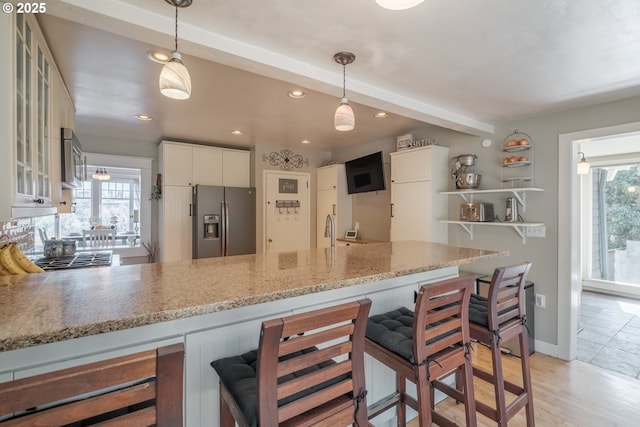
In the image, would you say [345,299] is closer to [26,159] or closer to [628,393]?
[26,159]

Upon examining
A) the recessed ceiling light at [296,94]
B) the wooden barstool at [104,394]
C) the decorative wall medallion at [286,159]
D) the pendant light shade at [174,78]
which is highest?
the recessed ceiling light at [296,94]

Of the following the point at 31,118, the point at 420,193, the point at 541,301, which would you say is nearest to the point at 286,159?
the point at 420,193

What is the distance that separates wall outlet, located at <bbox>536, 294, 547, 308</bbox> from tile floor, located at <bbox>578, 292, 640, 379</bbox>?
1.78 ft

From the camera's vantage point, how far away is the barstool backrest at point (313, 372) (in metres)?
0.85

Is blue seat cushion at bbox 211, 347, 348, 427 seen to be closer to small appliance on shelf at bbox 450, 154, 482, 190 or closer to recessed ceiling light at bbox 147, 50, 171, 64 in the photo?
recessed ceiling light at bbox 147, 50, 171, 64

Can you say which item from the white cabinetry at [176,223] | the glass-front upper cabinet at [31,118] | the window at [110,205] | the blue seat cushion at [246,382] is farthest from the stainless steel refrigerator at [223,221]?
the blue seat cushion at [246,382]

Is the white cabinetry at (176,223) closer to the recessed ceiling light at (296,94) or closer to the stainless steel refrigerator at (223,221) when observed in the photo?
the stainless steel refrigerator at (223,221)

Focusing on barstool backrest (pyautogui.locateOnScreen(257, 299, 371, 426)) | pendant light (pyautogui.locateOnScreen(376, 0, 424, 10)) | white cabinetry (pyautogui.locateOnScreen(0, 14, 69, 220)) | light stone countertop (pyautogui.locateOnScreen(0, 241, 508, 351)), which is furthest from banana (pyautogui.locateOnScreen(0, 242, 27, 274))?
pendant light (pyautogui.locateOnScreen(376, 0, 424, 10))

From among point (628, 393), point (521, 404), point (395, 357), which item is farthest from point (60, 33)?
point (628, 393)

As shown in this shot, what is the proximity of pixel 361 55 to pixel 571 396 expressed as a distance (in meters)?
2.91

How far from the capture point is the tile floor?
2.84 meters

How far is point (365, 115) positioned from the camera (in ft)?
10.8

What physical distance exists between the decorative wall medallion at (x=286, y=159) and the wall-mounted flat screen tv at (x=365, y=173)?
2.65 ft

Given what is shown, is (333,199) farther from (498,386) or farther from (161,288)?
(161,288)
